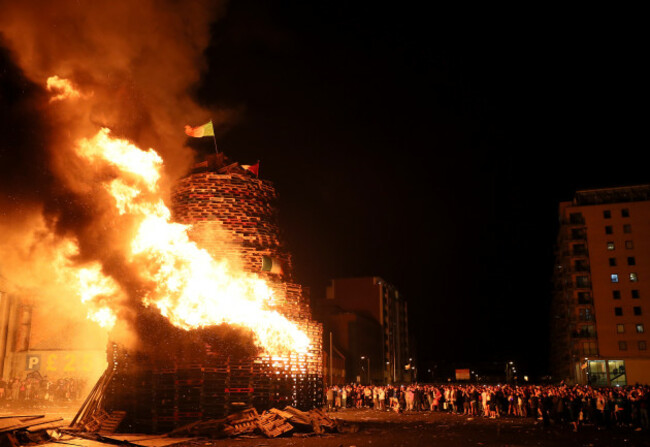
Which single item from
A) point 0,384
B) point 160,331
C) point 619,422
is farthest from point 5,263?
point 619,422

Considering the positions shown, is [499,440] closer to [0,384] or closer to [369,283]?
[0,384]

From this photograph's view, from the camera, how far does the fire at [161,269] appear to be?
1983 cm

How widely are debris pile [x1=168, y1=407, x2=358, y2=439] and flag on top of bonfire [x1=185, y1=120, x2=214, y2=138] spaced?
10.9 metres

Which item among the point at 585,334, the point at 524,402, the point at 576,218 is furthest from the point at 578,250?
the point at 524,402

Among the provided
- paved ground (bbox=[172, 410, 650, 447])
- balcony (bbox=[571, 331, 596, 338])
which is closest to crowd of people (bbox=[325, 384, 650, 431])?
paved ground (bbox=[172, 410, 650, 447])

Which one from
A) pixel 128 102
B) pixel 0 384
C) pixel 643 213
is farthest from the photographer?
pixel 643 213

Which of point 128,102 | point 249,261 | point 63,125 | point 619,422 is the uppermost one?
point 128,102

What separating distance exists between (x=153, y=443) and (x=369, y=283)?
269 ft

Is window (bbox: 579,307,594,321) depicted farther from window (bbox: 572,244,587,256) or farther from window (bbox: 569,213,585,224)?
window (bbox: 569,213,585,224)

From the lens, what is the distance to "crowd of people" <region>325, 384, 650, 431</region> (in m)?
26.1

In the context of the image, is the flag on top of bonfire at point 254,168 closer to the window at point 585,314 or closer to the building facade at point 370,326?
the building facade at point 370,326

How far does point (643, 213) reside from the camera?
250 feet

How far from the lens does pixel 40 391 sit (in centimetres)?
3891

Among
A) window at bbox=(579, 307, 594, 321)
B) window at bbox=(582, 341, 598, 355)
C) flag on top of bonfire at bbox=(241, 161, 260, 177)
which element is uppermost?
flag on top of bonfire at bbox=(241, 161, 260, 177)
